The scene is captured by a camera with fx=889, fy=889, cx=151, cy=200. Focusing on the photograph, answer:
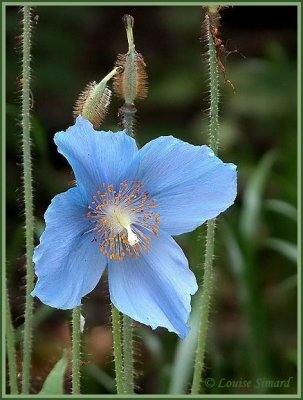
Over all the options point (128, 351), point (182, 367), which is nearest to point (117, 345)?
point (128, 351)

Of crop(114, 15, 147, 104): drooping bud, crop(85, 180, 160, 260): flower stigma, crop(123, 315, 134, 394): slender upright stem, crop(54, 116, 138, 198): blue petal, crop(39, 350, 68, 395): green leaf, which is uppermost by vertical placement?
crop(114, 15, 147, 104): drooping bud

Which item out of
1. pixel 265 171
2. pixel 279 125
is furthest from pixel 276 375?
pixel 279 125

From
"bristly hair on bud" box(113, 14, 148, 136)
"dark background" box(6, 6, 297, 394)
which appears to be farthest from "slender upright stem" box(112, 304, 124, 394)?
"dark background" box(6, 6, 297, 394)

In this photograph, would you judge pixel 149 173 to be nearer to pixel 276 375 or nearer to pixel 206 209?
pixel 206 209

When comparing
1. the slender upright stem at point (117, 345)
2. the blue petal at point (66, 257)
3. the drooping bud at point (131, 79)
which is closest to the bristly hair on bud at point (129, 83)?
the drooping bud at point (131, 79)

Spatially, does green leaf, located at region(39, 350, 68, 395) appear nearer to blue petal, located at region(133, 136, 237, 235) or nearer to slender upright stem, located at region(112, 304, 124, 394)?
slender upright stem, located at region(112, 304, 124, 394)

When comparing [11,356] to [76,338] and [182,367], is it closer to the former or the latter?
[76,338]
